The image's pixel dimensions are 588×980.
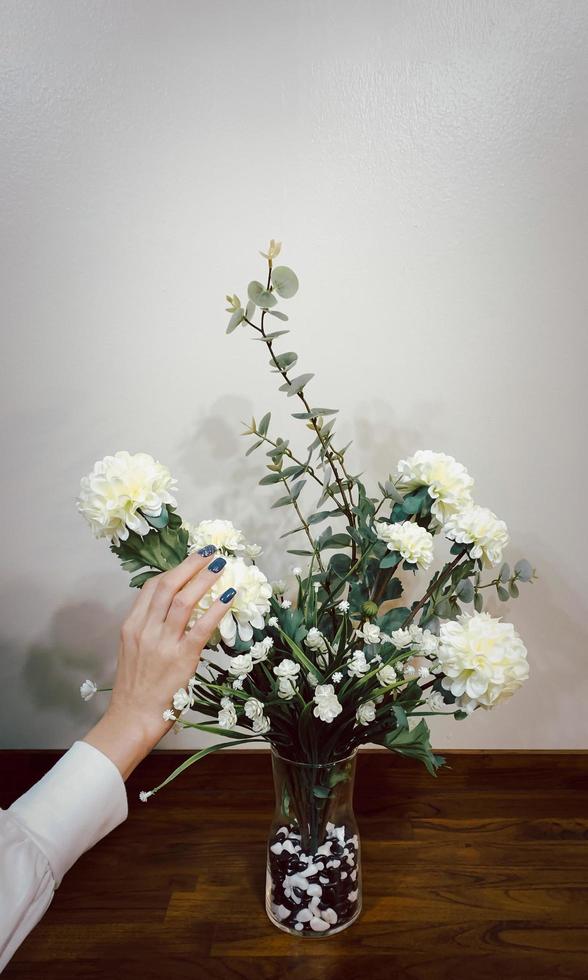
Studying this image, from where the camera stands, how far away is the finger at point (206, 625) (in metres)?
0.74

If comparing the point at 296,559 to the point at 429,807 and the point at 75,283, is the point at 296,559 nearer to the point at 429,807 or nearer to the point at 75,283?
the point at 429,807

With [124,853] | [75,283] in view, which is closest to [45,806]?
[124,853]

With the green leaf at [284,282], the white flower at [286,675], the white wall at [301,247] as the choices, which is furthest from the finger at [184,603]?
the white wall at [301,247]

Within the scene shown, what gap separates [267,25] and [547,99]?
421mm

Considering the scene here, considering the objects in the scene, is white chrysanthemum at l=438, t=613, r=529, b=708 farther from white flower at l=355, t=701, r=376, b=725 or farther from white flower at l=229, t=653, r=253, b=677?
white flower at l=229, t=653, r=253, b=677

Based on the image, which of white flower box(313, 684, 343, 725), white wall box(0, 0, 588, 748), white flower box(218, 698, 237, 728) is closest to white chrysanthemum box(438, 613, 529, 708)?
white flower box(313, 684, 343, 725)

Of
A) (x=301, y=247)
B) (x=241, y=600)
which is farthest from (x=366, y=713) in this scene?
(x=301, y=247)

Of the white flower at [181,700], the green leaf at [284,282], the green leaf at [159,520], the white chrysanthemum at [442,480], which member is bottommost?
the white flower at [181,700]

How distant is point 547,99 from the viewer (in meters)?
1.12

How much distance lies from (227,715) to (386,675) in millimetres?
166

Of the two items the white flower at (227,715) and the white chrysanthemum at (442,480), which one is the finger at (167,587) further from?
the white chrysanthemum at (442,480)

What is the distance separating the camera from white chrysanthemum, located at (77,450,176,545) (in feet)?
2.56

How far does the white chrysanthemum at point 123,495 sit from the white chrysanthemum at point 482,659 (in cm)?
33

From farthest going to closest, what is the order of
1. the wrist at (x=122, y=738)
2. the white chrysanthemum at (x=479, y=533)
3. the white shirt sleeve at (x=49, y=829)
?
the white chrysanthemum at (x=479, y=533), the wrist at (x=122, y=738), the white shirt sleeve at (x=49, y=829)
